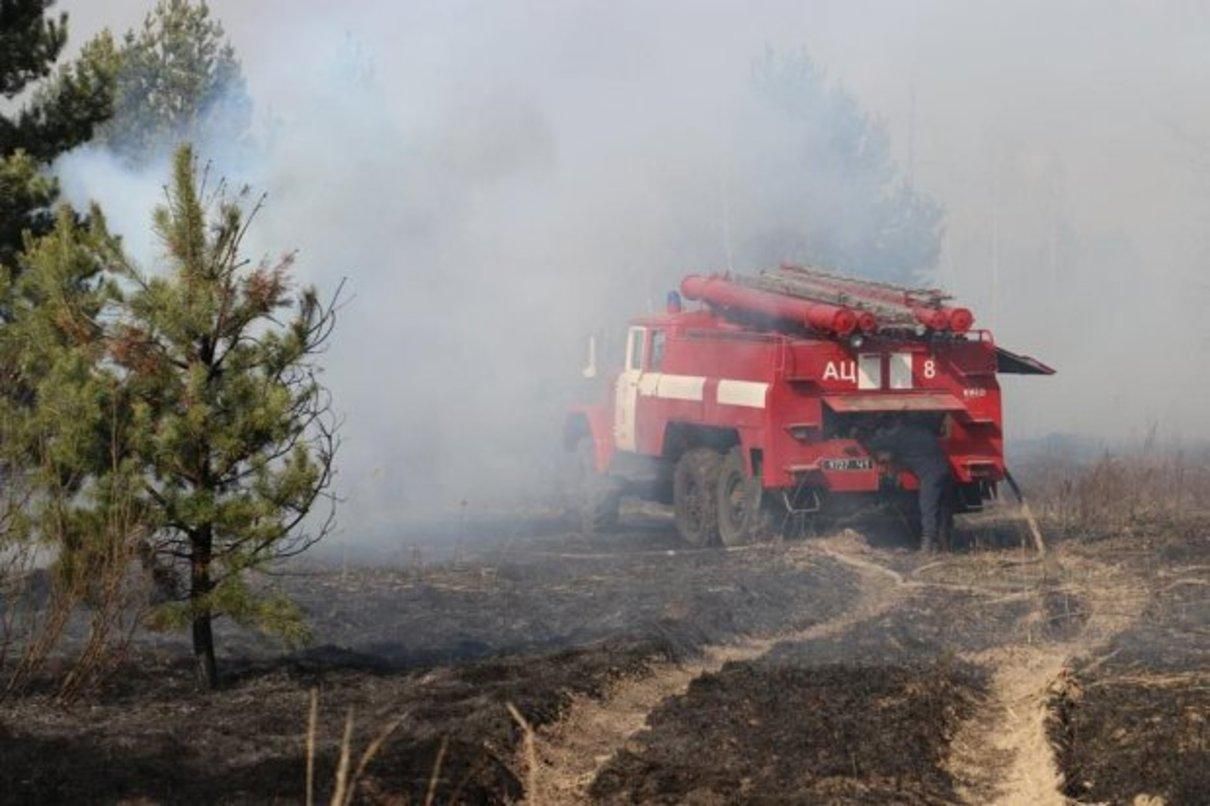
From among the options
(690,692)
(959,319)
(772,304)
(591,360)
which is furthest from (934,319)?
A: (690,692)

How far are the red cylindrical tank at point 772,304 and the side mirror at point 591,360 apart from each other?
7.01 feet

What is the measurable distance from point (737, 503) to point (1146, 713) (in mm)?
10776

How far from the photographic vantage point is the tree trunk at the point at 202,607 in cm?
1016

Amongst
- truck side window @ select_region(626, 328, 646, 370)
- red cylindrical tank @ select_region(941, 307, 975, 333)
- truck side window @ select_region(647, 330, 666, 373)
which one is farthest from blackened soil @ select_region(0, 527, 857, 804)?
truck side window @ select_region(626, 328, 646, 370)

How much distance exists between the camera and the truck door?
21.7m

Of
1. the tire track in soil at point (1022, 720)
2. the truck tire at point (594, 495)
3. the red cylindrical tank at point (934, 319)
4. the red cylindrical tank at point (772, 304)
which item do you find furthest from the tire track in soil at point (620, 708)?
the truck tire at point (594, 495)

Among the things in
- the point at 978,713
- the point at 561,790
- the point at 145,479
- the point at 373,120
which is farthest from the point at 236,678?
the point at 373,120

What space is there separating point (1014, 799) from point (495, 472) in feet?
84.9

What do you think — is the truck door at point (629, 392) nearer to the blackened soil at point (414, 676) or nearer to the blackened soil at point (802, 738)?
the blackened soil at point (414, 676)

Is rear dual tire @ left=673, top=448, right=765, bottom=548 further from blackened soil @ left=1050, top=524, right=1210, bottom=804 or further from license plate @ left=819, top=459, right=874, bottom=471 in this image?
blackened soil @ left=1050, top=524, right=1210, bottom=804

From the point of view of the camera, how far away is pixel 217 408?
10188mm

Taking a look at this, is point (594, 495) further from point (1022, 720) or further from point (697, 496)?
point (1022, 720)

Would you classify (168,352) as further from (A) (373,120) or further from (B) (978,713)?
(A) (373,120)

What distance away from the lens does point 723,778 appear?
27.0 ft
